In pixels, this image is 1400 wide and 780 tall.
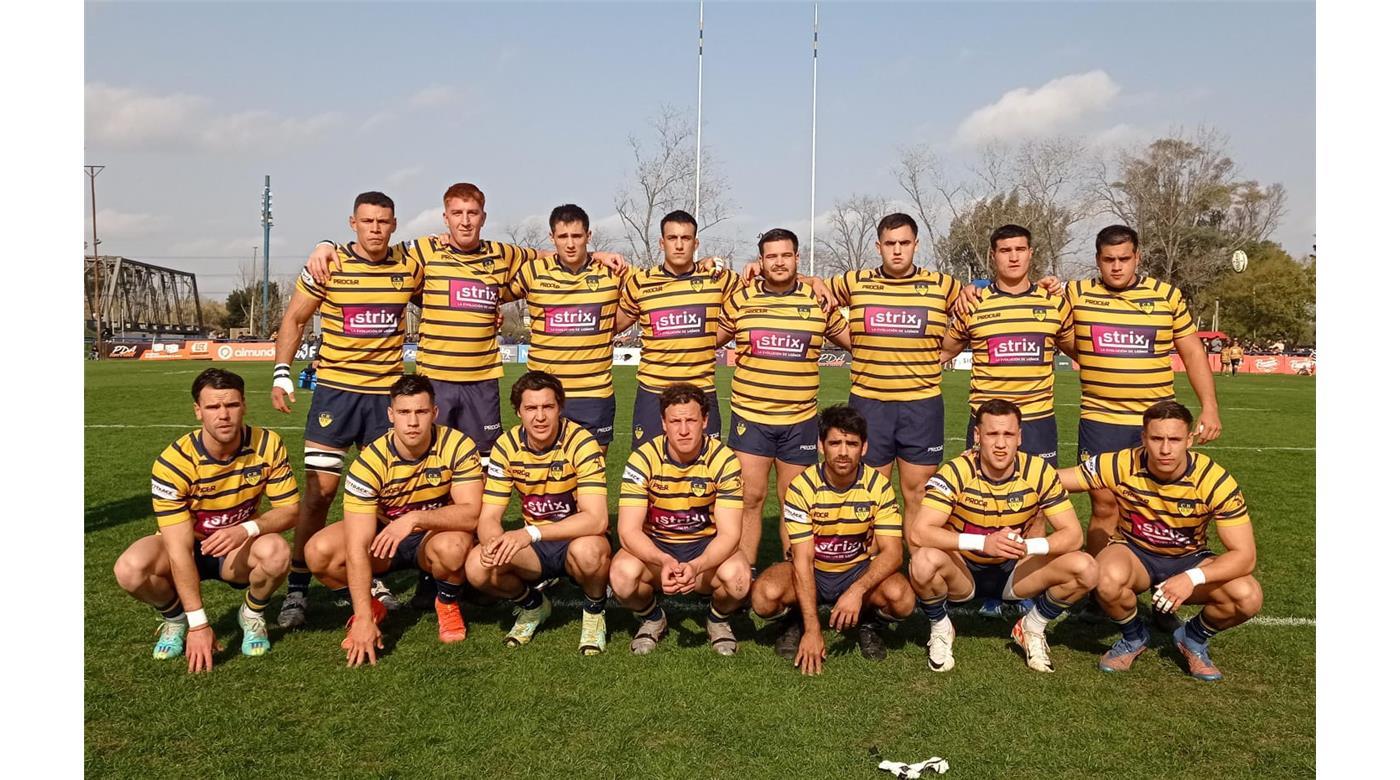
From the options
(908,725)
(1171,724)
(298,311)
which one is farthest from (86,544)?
(1171,724)

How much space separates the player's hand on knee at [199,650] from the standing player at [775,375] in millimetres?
2837

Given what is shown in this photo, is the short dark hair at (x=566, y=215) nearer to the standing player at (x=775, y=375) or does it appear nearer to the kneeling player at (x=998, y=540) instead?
the standing player at (x=775, y=375)

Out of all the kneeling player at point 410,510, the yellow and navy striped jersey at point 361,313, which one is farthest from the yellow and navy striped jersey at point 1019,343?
the yellow and navy striped jersey at point 361,313

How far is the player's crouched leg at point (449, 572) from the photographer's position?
4.71m

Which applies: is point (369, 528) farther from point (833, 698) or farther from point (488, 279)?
point (833, 698)

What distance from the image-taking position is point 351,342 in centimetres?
548

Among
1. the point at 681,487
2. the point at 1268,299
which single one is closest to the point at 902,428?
the point at 681,487

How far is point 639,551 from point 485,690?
3.20 ft

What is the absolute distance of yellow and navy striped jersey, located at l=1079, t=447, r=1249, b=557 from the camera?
4.40 meters

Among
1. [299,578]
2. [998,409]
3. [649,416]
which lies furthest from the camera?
[649,416]

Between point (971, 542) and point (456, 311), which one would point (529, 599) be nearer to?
point (456, 311)

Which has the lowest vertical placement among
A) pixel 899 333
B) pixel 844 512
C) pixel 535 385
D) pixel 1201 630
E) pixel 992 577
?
pixel 1201 630

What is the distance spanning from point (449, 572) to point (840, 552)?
2.01m

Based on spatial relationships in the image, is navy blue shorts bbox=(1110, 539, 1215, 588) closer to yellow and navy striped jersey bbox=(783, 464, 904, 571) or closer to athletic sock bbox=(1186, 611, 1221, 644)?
athletic sock bbox=(1186, 611, 1221, 644)
